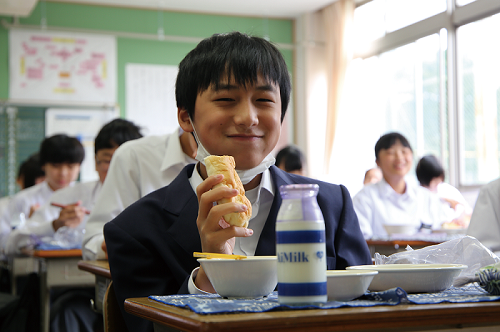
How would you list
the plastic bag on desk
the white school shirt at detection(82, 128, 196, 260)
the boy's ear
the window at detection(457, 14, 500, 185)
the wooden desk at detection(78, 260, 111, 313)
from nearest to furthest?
the plastic bag on desk → the boy's ear → the wooden desk at detection(78, 260, 111, 313) → the white school shirt at detection(82, 128, 196, 260) → the window at detection(457, 14, 500, 185)

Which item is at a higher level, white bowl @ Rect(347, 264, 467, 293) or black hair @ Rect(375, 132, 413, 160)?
black hair @ Rect(375, 132, 413, 160)

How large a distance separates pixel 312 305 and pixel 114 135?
261cm

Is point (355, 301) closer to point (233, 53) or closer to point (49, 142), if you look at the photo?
point (233, 53)

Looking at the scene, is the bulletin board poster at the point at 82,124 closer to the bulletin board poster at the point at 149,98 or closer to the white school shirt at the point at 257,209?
the bulletin board poster at the point at 149,98

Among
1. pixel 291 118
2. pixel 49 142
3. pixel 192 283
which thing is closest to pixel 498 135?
pixel 291 118

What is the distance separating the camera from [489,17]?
5035mm

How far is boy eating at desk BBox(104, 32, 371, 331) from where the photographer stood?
1.16 metres

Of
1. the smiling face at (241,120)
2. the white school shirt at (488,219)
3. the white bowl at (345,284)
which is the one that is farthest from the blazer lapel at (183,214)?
the white school shirt at (488,219)

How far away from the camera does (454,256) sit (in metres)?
1.04

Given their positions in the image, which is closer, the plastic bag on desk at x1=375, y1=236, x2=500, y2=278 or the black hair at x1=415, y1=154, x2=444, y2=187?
the plastic bag on desk at x1=375, y1=236, x2=500, y2=278

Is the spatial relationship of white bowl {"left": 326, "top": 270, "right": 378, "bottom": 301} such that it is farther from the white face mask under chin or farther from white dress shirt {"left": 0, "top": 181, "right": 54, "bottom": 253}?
white dress shirt {"left": 0, "top": 181, "right": 54, "bottom": 253}

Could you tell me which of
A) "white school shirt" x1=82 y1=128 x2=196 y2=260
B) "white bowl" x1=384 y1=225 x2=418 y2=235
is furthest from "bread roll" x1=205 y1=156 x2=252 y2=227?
"white bowl" x1=384 y1=225 x2=418 y2=235

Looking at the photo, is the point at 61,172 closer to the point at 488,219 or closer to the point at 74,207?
the point at 74,207

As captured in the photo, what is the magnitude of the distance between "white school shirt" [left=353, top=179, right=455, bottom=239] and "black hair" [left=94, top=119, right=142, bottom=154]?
2.23 meters
